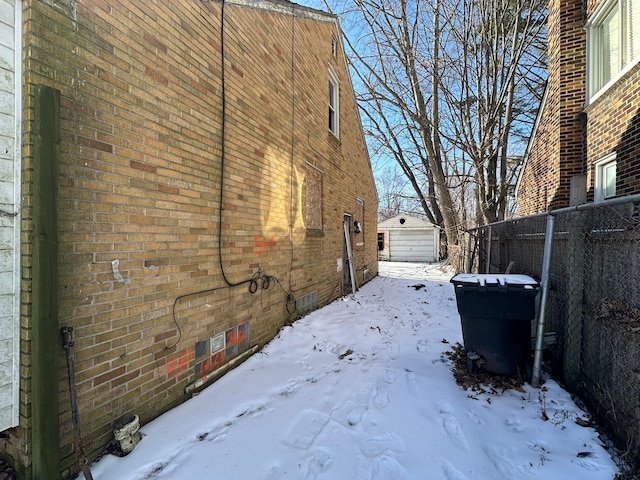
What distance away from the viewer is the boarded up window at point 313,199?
6.46m

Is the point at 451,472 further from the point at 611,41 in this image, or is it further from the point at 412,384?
the point at 611,41

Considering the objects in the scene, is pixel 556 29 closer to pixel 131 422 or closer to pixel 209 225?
pixel 209 225

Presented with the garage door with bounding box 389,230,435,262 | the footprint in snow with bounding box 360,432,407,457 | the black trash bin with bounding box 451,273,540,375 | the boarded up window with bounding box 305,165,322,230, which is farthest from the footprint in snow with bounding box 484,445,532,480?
the garage door with bounding box 389,230,435,262

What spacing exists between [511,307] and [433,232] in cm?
2046

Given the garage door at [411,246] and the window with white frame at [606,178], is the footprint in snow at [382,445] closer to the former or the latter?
the window with white frame at [606,178]

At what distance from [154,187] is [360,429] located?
2.68 metres

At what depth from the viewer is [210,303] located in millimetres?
3502

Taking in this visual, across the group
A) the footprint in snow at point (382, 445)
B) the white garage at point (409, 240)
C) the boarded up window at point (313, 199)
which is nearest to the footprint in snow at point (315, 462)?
the footprint in snow at point (382, 445)

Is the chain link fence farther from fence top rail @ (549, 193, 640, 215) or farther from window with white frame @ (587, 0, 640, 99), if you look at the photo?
window with white frame @ (587, 0, 640, 99)

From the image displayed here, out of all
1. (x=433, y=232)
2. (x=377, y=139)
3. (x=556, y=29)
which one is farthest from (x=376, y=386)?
(x=433, y=232)

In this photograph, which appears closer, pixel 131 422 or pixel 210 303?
pixel 131 422

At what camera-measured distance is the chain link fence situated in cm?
238

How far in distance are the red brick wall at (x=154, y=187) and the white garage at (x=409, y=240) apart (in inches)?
769

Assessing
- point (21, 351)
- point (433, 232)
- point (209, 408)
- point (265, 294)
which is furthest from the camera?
point (433, 232)
